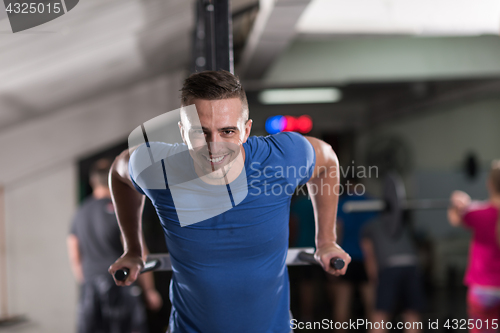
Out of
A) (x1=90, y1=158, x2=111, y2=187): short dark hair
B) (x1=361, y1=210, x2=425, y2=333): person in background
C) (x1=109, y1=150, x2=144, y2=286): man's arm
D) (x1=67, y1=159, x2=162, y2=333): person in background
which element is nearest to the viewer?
(x1=109, y1=150, x2=144, y2=286): man's arm

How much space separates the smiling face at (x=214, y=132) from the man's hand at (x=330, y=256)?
0.86 feet

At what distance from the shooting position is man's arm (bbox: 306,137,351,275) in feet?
2.75

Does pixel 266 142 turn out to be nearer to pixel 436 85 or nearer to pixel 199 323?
pixel 199 323

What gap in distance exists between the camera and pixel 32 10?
0.77 metres

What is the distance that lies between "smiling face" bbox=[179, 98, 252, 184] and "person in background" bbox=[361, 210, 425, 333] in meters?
1.82

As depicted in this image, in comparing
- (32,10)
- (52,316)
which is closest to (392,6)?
(32,10)

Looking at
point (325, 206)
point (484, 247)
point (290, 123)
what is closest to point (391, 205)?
point (484, 247)

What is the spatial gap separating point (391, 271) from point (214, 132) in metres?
2.06

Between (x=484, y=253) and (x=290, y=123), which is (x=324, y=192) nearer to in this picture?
(x=290, y=123)

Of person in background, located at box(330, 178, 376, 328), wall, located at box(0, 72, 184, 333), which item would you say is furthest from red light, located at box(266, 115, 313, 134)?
wall, located at box(0, 72, 184, 333)

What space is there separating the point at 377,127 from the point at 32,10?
229cm

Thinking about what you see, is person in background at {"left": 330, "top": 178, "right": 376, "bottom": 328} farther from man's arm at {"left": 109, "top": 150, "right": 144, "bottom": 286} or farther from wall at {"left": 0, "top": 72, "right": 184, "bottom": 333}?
man's arm at {"left": 109, "top": 150, "right": 144, "bottom": 286}

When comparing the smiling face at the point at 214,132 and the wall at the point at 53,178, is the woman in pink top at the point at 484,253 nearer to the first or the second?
the smiling face at the point at 214,132

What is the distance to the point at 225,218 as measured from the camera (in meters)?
0.76
